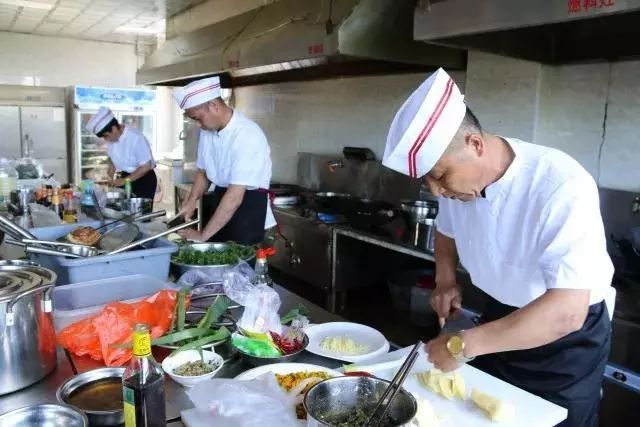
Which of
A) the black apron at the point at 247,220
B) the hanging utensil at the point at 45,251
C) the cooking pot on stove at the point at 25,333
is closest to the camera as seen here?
the cooking pot on stove at the point at 25,333

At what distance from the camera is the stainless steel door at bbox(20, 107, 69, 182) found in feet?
29.3

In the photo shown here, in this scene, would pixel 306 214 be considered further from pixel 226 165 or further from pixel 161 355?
pixel 161 355

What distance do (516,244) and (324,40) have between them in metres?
2.14

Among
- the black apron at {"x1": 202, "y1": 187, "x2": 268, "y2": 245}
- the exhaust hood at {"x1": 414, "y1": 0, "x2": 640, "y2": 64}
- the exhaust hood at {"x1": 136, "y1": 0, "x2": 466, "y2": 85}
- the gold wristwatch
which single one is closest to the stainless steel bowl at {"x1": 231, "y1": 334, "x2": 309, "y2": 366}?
the gold wristwatch

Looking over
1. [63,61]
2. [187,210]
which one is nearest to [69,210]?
[187,210]

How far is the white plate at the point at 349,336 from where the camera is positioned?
4.77ft

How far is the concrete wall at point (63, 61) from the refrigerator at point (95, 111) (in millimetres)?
1088

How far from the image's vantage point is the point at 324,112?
16.8ft

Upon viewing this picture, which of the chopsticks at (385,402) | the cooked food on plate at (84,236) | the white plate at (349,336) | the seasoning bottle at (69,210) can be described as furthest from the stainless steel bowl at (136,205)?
the chopsticks at (385,402)

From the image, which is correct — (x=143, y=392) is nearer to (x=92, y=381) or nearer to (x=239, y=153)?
(x=92, y=381)

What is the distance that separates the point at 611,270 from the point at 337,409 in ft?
3.26

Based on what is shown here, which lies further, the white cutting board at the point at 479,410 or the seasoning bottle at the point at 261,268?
the seasoning bottle at the point at 261,268

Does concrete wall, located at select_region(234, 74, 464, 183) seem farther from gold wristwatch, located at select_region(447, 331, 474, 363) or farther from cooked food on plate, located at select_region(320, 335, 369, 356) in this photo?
gold wristwatch, located at select_region(447, 331, 474, 363)

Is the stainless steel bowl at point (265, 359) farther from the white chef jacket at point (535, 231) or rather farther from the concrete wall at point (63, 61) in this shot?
the concrete wall at point (63, 61)
